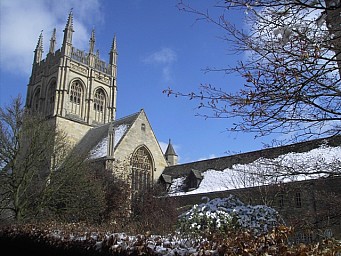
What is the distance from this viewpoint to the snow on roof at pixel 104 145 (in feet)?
97.6

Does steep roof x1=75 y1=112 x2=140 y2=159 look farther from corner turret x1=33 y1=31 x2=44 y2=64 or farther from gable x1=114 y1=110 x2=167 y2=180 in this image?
corner turret x1=33 y1=31 x2=44 y2=64

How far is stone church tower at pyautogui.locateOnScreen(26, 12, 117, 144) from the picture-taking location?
37.7m

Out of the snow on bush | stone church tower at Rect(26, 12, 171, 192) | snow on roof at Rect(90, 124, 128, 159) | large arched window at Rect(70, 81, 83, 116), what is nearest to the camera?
the snow on bush

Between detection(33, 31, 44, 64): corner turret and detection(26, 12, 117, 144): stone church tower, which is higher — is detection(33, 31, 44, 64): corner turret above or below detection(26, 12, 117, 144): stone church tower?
above

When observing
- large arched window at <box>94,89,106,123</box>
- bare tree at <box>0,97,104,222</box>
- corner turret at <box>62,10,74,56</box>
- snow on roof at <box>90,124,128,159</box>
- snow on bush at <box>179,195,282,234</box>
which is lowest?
snow on bush at <box>179,195,282,234</box>

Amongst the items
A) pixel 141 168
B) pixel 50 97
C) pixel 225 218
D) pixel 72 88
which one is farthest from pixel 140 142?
pixel 225 218

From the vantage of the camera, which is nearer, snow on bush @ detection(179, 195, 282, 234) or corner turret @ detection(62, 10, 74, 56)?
snow on bush @ detection(179, 195, 282, 234)

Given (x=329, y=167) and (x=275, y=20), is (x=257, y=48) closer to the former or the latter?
(x=275, y=20)

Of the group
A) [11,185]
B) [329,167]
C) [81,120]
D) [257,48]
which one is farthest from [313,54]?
[81,120]

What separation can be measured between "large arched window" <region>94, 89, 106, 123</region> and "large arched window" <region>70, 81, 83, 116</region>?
2053 millimetres

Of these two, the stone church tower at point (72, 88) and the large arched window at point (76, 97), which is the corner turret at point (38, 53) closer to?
the stone church tower at point (72, 88)

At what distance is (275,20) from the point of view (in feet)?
14.8

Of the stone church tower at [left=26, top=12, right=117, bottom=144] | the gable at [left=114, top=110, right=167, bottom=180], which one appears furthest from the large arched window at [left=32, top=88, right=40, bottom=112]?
the gable at [left=114, top=110, right=167, bottom=180]

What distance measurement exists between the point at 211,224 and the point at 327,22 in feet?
23.8
